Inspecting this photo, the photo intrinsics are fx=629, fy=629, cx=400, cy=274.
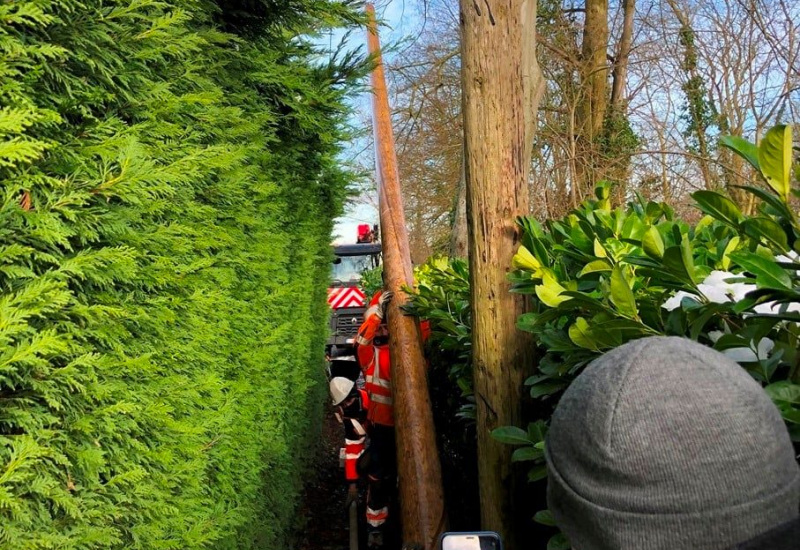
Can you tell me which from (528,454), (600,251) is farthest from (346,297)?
(600,251)

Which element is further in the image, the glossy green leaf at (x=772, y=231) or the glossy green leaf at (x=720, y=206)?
the glossy green leaf at (x=720, y=206)

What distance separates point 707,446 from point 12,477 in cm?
134

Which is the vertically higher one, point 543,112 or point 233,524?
point 543,112

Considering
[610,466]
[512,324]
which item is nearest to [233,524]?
[512,324]

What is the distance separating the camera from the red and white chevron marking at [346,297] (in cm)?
1457

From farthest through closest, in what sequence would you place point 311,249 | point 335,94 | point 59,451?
point 311,249 < point 335,94 < point 59,451

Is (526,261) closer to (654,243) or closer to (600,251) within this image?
(600,251)

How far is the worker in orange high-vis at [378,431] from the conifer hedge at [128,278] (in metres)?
1.36

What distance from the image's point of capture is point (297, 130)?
13.8ft

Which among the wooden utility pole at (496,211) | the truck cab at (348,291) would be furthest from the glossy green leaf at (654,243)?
the truck cab at (348,291)

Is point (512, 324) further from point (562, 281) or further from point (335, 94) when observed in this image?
point (335, 94)

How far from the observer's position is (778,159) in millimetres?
1206

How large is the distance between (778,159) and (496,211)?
1511mm

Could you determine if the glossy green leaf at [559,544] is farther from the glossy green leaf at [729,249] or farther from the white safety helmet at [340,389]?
the white safety helmet at [340,389]
